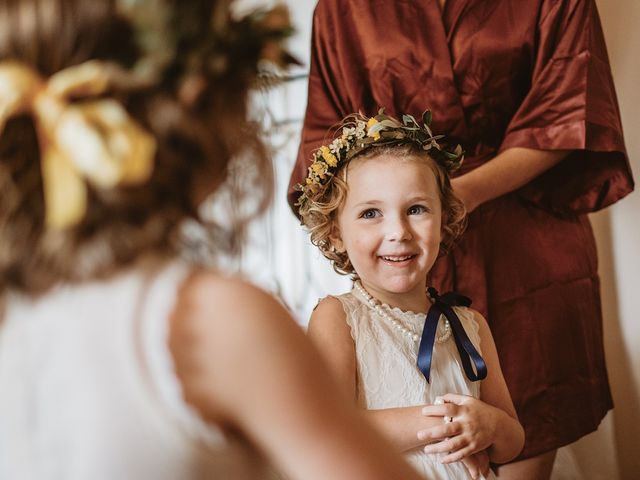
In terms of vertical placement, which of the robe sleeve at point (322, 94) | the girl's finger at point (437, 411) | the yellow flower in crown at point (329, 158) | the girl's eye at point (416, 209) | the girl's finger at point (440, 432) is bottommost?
the girl's finger at point (440, 432)

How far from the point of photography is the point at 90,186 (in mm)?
678

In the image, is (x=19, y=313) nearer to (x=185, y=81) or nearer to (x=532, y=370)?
(x=185, y=81)

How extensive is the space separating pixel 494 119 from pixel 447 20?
24cm

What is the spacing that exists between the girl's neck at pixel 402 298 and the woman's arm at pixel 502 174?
8.3 inches

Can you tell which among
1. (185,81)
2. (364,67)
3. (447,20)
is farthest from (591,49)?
(185,81)

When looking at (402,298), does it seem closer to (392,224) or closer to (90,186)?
(392,224)

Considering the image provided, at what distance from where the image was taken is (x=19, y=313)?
729mm

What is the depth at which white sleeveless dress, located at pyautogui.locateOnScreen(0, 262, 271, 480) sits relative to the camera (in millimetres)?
655

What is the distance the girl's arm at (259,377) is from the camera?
65 centimetres

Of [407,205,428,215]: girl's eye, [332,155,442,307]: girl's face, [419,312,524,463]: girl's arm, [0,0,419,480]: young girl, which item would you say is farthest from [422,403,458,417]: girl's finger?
[0,0,419,480]: young girl

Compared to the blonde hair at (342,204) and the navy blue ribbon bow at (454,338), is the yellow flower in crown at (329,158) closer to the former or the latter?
the blonde hair at (342,204)

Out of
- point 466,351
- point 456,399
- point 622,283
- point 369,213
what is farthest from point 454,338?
point 622,283

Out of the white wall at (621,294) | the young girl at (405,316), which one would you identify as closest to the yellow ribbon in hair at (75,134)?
the young girl at (405,316)

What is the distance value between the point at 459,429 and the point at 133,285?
0.82 m
